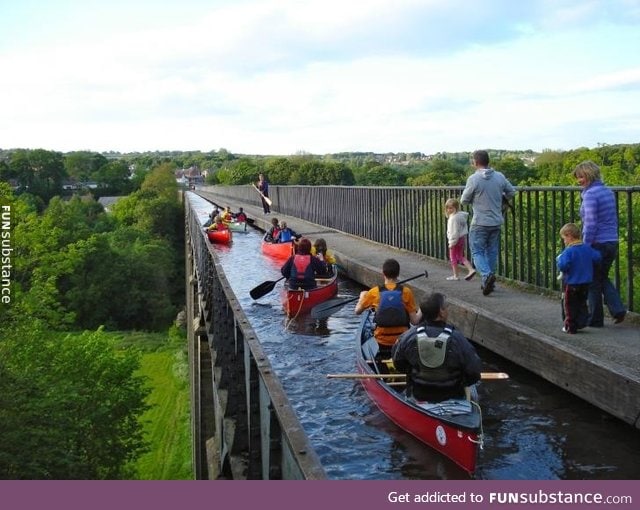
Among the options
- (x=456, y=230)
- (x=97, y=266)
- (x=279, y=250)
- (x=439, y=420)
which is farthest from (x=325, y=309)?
(x=97, y=266)

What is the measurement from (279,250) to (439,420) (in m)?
14.7

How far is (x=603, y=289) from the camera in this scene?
840 cm

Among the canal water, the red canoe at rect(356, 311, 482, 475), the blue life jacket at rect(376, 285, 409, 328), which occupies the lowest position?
the canal water

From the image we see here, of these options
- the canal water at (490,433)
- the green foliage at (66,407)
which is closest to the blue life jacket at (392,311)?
the canal water at (490,433)

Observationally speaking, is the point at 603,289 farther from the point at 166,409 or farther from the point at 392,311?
the point at 166,409

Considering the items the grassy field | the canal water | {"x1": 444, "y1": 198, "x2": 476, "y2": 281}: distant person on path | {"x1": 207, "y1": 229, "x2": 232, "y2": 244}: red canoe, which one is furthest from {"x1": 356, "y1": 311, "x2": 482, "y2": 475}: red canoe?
the grassy field

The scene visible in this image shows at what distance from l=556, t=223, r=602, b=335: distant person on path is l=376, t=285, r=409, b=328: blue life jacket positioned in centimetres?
167

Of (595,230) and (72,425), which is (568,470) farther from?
(72,425)

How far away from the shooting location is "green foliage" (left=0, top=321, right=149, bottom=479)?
17.6 meters

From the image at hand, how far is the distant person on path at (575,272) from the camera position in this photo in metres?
7.97

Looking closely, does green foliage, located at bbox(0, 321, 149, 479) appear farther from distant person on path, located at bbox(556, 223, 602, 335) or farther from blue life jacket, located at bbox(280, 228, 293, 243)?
distant person on path, located at bbox(556, 223, 602, 335)

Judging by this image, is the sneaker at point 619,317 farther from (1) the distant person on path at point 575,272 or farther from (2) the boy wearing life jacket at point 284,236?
(2) the boy wearing life jacket at point 284,236

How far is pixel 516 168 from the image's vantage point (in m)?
63.3
